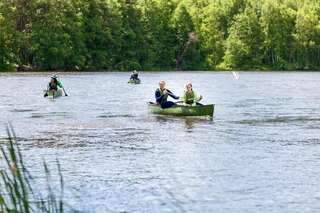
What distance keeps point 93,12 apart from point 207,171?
9934 cm

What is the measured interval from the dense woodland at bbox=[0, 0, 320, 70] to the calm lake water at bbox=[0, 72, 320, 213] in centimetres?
6690

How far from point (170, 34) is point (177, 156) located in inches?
4298

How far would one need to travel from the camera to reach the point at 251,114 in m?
35.8

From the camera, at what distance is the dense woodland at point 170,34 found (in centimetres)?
10381

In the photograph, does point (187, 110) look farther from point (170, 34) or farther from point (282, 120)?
point (170, 34)

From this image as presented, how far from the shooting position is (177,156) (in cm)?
2070

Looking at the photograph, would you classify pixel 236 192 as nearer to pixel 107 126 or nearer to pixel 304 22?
pixel 107 126

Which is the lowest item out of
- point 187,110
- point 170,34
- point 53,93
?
point 53,93

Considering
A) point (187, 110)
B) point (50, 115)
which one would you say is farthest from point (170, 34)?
Answer: point (187, 110)

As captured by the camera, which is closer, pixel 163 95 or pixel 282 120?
pixel 282 120

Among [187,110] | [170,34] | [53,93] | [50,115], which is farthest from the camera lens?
[170,34]

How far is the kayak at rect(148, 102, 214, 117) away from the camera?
31641mm

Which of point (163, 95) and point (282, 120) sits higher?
point (163, 95)

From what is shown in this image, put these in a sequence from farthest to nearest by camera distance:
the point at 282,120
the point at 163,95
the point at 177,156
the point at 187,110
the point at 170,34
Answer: the point at 170,34
the point at 163,95
the point at 282,120
the point at 187,110
the point at 177,156
